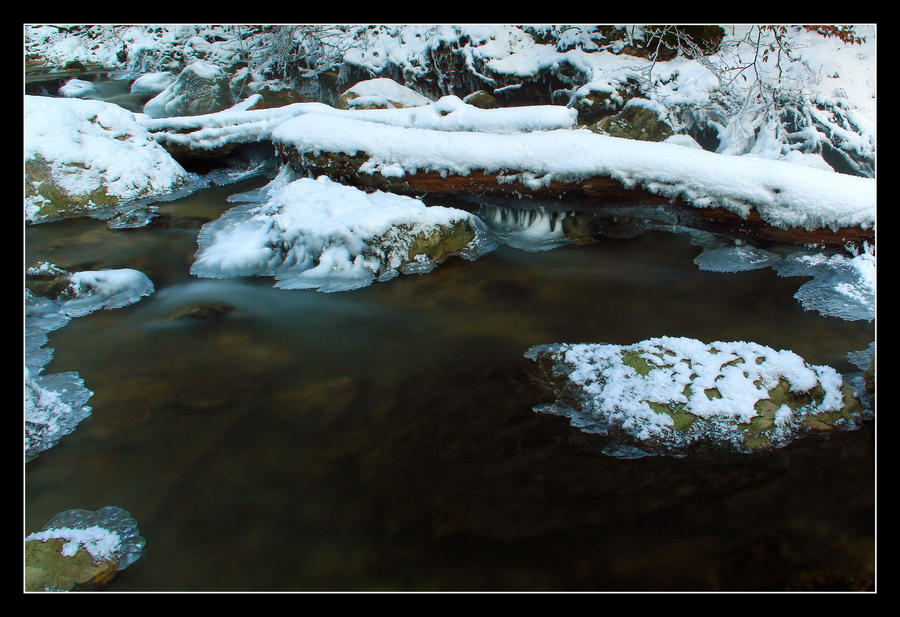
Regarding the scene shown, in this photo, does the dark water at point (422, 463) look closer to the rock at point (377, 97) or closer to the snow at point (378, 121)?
the snow at point (378, 121)

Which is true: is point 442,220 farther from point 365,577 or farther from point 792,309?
point 365,577

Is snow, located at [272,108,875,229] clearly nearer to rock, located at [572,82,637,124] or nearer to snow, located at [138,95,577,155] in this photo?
snow, located at [138,95,577,155]

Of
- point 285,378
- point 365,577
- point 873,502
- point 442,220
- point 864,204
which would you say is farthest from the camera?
point 442,220

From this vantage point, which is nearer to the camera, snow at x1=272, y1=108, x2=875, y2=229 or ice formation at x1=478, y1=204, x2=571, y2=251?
snow at x1=272, y1=108, x2=875, y2=229

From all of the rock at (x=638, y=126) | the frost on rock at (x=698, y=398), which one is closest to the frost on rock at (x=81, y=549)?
the frost on rock at (x=698, y=398)

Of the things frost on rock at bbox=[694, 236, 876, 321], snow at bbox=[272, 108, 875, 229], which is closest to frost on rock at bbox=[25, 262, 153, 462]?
snow at bbox=[272, 108, 875, 229]

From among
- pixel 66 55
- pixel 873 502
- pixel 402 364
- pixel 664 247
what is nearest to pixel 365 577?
pixel 402 364

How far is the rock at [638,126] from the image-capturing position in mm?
6859

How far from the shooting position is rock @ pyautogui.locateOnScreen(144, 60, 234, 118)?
11297 millimetres

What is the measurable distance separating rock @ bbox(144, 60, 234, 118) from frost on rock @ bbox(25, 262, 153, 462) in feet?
26.6

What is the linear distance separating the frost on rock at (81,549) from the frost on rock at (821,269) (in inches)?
160

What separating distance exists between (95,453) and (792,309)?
4.14 meters

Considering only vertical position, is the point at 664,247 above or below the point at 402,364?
above

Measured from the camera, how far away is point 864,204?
13.4 feet
